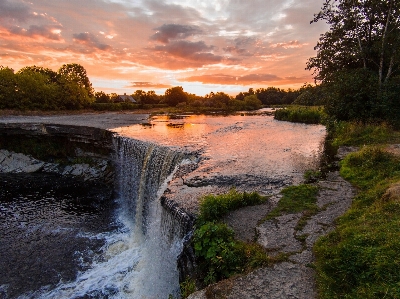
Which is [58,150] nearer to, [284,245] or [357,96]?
[284,245]

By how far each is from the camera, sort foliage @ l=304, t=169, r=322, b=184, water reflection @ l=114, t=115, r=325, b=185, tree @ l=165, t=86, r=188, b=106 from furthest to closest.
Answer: tree @ l=165, t=86, r=188, b=106 → water reflection @ l=114, t=115, r=325, b=185 → foliage @ l=304, t=169, r=322, b=184

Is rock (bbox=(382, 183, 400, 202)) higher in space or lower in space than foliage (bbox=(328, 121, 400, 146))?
lower

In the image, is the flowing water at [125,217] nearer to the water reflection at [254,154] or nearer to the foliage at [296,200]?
the water reflection at [254,154]

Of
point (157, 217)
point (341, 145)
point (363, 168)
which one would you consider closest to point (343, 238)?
point (363, 168)

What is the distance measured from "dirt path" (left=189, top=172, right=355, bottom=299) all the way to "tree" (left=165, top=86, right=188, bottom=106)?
260 ft

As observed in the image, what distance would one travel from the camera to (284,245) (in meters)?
5.39

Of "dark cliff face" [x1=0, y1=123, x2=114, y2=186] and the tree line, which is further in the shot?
the tree line

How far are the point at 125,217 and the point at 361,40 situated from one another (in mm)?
20487

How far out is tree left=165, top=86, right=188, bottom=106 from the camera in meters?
85.4

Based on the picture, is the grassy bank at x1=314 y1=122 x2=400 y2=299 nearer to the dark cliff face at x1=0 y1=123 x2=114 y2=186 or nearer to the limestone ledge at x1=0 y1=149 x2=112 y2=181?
the limestone ledge at x1=0 y1=149 x2=112 y2=181

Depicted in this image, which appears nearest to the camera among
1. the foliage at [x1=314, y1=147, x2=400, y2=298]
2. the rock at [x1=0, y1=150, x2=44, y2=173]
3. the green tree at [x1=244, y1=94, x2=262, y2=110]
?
the foliage at [x1=314, y1=147, x2=400, y2=298]

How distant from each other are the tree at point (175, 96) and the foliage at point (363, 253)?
3175 inches

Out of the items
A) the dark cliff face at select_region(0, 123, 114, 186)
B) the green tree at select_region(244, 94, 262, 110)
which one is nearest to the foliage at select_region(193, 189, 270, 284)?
the dark cliff face at select_region(0, 123, 114, 186)

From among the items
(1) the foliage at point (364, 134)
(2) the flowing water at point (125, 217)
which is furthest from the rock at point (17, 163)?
(1) the foliage at point (364, 134)
